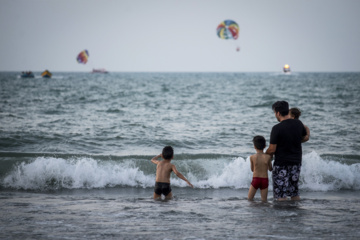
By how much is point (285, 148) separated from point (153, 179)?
454 centimetres

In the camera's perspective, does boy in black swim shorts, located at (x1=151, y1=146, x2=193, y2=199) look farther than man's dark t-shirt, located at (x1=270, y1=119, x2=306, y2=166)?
Yes

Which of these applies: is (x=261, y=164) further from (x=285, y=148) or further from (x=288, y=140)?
(x=288, y=140)

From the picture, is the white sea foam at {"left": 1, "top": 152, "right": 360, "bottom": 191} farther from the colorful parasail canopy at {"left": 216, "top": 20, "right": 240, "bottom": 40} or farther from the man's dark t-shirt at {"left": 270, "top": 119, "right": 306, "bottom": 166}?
the colorful parasail canopy at {"left": 216, "top": 20, "right": 240, "bottom": 40}

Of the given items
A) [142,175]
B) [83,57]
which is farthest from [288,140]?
[83,57]

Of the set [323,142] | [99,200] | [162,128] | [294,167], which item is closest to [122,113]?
[162,128]

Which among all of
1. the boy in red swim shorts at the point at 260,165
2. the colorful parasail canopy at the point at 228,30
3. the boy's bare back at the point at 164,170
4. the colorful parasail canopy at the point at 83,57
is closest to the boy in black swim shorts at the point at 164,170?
the boy's bare back at the point at 164,170

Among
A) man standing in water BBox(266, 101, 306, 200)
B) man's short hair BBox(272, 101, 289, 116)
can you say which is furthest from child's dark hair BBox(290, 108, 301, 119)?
man's short hair BBox(272, 101, 289, 116)

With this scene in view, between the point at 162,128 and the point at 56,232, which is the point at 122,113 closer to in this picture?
the point at 162,128

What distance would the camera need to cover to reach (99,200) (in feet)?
22.1

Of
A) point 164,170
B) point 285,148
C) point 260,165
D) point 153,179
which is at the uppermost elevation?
point 285,148

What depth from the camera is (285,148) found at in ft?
18.2

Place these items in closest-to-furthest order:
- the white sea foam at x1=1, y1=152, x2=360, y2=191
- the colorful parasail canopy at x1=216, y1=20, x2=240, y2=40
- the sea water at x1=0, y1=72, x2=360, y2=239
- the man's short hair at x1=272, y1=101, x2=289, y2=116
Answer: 1. the sea water at x1=0, y1=72, x2=360, y2=239
2. the man's short hair at x1=272, y1=101, x2=289, y2=116
3. the white sea foam at x1=1, y1=152, x2=360, y2=191
4. the colorful parasail canopy at x1=216, y1=20, x2=240, y2=40

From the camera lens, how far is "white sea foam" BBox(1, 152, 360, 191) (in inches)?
357

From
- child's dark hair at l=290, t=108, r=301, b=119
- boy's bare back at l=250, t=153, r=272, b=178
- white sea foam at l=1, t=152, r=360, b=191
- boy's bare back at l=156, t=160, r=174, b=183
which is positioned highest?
child's dark hair at l=290, t=108, r=301, b=119
